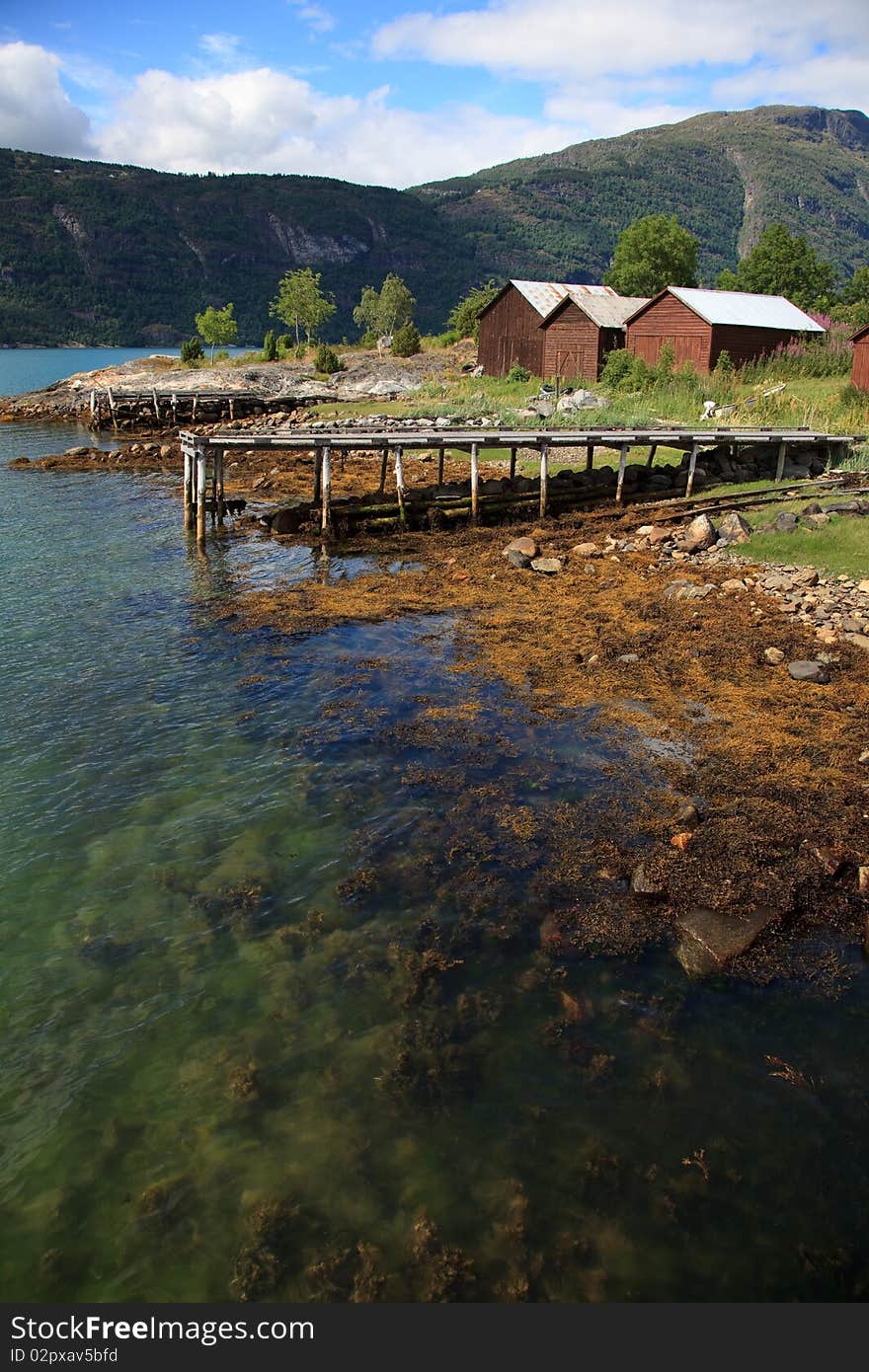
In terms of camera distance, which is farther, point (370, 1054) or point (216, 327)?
point (216, 327)

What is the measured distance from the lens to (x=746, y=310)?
47781 mm

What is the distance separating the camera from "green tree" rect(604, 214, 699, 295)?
2714 inches

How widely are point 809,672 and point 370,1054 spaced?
10.6 meters

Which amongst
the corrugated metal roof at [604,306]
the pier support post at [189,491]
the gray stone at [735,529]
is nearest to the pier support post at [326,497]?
the pier support post at [189,491]

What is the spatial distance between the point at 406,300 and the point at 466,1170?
117 meters

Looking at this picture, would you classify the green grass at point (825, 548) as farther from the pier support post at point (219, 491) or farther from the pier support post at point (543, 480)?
the pier support post at point (219, 491)

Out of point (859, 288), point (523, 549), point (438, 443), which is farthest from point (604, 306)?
point (859, 288)

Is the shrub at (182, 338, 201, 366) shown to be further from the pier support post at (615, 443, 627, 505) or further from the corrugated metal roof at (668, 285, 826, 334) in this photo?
the pier support post at (615, 443, 627, 505)

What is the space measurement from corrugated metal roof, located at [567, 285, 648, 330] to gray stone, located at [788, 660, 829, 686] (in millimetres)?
42919

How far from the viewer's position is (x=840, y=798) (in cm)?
1083

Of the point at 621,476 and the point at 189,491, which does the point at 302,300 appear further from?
the point at 621,476

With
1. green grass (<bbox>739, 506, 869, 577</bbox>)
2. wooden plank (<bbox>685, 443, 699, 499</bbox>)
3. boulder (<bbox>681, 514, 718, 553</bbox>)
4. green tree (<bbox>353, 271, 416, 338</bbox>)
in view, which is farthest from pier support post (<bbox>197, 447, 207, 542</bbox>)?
green tree (<bbox>353, 271, 416, 338</bbox>)

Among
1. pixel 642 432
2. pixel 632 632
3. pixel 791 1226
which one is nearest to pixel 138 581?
pixel 632 632

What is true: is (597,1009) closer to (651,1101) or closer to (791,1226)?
(651,1101)
